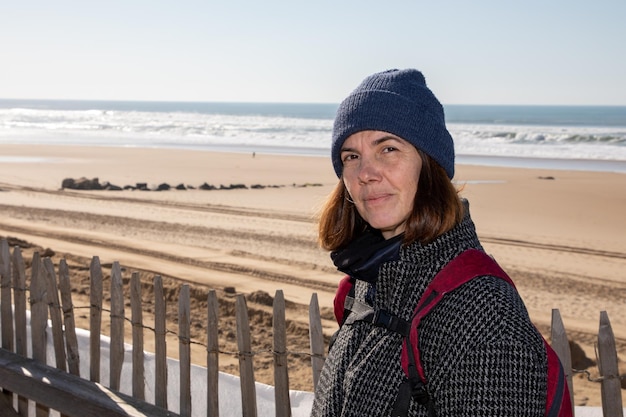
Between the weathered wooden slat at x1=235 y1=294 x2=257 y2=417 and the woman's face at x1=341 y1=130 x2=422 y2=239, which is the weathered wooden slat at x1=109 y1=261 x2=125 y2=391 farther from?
the woman's face at x1=341 y1=130 x2=422 y2=239

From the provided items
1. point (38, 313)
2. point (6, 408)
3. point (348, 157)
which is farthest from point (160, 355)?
point (348, 157)

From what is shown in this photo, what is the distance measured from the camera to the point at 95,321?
376 cm

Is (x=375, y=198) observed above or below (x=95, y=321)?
above

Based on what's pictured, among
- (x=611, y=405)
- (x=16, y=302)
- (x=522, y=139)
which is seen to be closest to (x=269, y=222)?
(x=16, y=302)

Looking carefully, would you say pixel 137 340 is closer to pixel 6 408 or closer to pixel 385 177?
pixel 6 408

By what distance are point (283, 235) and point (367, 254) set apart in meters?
9.52

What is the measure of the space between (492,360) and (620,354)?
5282 mm

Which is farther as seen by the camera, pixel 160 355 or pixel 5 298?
pixel 5 298

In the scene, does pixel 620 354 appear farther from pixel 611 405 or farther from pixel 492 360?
pixel 492 360

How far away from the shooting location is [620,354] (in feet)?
19.9

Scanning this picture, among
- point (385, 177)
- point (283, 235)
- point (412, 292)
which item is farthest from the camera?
point (283, 235)

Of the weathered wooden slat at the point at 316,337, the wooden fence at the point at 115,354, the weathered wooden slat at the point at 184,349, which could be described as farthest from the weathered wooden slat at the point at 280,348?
the weathered wooden slat at the point at 184,349

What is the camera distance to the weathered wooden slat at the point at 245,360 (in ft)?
10.3

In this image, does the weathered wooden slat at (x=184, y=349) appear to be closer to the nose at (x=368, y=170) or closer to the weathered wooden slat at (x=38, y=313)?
the weathered wooden slat at (x=38, y=313)
